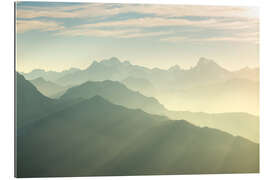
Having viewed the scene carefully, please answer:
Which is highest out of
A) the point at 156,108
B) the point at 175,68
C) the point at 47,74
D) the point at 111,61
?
the point at 111,61

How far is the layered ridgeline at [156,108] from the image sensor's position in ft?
22.8

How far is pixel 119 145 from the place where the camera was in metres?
6.93

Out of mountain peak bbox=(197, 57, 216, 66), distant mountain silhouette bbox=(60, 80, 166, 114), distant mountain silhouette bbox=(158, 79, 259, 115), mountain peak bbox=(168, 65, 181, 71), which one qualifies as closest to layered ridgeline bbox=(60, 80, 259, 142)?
distant mountain silhouette bbox=(60, 80, 166, 114)

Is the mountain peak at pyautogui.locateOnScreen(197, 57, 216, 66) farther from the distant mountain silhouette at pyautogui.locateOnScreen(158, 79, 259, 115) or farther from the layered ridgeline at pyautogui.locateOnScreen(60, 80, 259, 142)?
the layered ridgeline at pyautogui.locateOnScreen(60, 80, 259, 142)

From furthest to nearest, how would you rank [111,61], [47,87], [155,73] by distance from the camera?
[155,73], [111,61], [47,87]

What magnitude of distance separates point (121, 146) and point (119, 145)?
0.04 m

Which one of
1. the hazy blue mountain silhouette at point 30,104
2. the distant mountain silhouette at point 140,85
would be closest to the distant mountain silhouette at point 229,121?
the distant mountain silhouette at point 140,85

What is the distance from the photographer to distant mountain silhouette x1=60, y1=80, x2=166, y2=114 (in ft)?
22.7

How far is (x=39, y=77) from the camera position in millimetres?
6852

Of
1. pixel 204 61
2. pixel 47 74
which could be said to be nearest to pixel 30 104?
pixel 47 74

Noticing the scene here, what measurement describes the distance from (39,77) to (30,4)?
1199 mm

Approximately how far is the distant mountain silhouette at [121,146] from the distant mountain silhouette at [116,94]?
10cm

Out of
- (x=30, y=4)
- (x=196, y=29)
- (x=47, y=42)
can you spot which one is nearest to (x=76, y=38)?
(x=47, y=42)

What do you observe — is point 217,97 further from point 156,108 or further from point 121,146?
point 121,146
